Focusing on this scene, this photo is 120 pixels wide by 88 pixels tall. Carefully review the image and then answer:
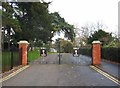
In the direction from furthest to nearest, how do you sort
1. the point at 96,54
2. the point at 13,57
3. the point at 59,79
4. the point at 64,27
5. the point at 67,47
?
the point at 67,47
the point at 64,27
the point at 96,54
the point at 13,57
the point at 59,79

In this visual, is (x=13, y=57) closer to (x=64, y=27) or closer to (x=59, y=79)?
(x=59, y=79)

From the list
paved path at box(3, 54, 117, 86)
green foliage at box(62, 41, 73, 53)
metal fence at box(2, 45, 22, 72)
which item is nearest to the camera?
paved path at box(3, 54, 117, 86)

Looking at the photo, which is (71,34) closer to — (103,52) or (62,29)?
(62,29)

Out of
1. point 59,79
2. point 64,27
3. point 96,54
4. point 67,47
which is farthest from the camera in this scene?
point 67,47

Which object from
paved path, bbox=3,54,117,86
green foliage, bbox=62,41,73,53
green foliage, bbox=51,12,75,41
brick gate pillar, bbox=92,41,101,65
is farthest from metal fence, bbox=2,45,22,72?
green foliage, bbox=62,41,73,53

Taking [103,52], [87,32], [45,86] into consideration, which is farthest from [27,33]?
[87,32]

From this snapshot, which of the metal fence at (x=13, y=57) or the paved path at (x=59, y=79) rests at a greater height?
the metal fence at (x=13, y=57)

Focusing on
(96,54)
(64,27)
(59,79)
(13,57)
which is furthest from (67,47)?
(59,79)

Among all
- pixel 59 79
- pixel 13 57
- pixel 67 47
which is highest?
pixel 67 47

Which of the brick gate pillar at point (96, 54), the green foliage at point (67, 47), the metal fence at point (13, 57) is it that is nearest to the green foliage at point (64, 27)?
the green foliage at point (67, 47)

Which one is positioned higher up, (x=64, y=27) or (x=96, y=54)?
(x=64, y=27)

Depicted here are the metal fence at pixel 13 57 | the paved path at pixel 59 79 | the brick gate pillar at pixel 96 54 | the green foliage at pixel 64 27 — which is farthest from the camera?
the green foliage at pixel 64 27

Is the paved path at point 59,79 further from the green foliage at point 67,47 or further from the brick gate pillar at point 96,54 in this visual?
the green foliage at point 67,47

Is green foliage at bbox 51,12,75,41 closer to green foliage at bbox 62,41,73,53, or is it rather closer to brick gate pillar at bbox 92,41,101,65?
green foliage at bbox 62,41,73,53
